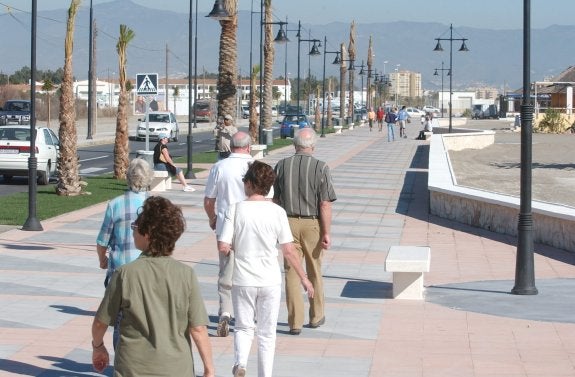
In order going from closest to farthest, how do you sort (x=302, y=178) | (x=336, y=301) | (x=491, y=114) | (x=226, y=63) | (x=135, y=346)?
(x=135, y=346) < (x=302, y=178) < (x=336, y=301) < (x=226, y=63) < (x=491, y=114)

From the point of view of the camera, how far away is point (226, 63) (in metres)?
41.4

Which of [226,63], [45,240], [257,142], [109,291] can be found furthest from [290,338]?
[257,142]

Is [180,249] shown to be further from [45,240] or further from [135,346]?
[135,346]

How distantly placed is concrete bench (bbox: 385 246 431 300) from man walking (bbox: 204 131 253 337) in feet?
7.57

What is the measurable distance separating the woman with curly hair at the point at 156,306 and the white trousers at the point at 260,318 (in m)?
2.43

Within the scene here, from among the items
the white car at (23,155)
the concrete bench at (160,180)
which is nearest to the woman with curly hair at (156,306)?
the concrete bench at (160,180)

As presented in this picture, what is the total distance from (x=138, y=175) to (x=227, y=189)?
253 centimetres

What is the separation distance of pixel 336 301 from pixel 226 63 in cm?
2950

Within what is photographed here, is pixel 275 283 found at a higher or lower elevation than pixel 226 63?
lower

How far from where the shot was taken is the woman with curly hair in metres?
5.68

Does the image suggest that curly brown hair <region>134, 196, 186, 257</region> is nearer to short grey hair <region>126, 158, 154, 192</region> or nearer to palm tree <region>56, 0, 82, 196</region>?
short grey hair <region>126, 158, 154, 192</region>

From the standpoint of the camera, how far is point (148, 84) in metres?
29.1

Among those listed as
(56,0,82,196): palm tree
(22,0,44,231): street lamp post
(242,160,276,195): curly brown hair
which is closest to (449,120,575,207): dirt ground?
A: (56,0,82,196): palm tree

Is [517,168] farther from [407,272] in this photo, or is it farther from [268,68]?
[407,272]
